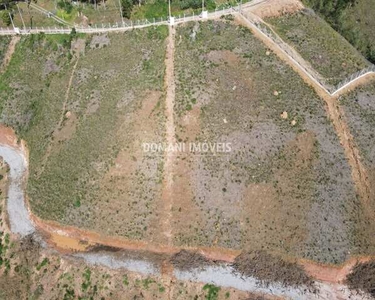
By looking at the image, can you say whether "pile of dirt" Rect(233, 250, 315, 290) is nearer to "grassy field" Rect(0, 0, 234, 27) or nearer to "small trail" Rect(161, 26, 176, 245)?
"small trail" Rect(161, 26, 176, 245)

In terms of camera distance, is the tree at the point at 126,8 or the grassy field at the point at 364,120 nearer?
the grassy field at the point at 364,120

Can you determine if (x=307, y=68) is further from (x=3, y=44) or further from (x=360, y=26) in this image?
(x=3, y=44)

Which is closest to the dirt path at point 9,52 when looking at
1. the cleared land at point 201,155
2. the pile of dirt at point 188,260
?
the cleared land at point 201,155

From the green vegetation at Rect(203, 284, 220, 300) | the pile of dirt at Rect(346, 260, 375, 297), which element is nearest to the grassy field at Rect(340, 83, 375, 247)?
the pile of dirt at Rect(346, 260, 375, 297)

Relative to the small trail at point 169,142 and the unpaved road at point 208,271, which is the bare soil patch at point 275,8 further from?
the unpaved road at point 208,271

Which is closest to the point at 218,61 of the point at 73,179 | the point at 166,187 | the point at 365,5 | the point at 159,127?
the point at 159,127
